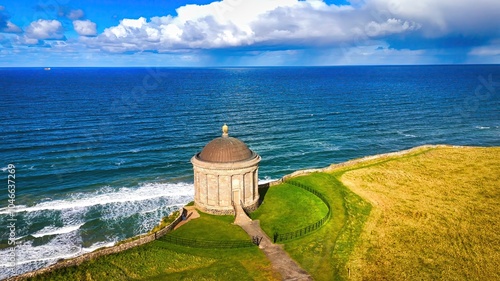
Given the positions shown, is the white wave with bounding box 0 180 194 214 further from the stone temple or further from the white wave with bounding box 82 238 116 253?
the stone temple

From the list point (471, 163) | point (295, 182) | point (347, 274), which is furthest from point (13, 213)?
point (471, 163)

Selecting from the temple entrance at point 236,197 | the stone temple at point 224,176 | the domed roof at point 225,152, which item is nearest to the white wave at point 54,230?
the stone temple at point 224,176

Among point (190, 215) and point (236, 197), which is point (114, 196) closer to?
point (190, 215)

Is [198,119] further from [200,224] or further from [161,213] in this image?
[200,224]

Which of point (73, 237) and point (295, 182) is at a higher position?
point (295, 182)

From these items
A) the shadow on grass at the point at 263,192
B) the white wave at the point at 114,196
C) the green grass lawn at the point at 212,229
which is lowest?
the white wave at the point at 114,196

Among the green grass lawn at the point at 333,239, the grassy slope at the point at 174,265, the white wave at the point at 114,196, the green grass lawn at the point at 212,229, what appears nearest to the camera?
the grassy slope at the point at 174,265

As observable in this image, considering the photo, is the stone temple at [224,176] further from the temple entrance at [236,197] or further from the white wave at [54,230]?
the white wave at [54,230]
